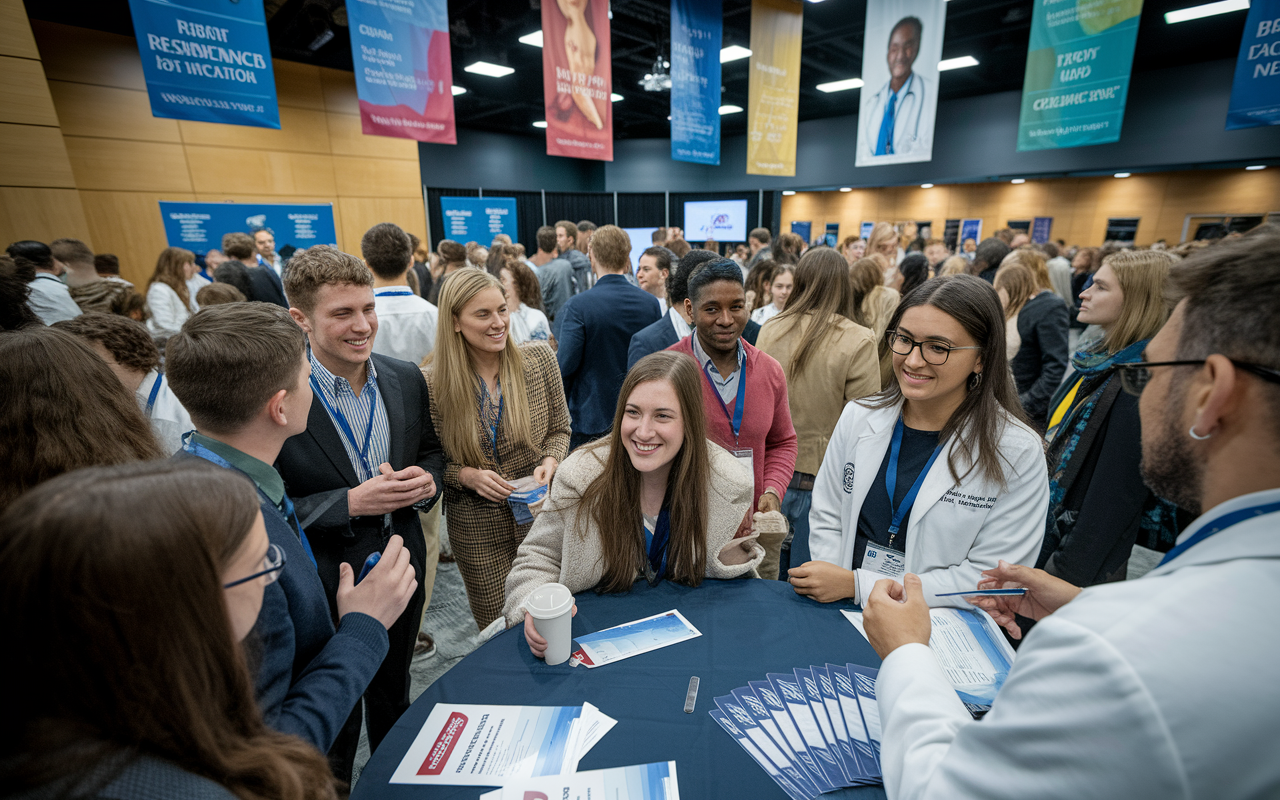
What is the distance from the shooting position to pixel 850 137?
12.8m

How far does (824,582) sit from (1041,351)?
3.25 m

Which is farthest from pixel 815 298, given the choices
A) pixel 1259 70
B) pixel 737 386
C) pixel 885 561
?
pixel 1259 70

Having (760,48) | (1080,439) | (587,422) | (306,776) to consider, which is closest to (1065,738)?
(306,776)

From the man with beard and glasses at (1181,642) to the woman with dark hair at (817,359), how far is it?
1.81 metres

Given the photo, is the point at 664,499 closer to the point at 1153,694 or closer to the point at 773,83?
the point at 1153,694

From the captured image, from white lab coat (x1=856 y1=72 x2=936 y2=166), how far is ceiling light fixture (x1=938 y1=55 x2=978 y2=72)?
4.15m

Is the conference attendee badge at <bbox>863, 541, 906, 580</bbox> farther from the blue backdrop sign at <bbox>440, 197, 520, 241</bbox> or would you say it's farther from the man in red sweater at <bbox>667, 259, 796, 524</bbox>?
the blue backdrop sign at <bbox>440, 197, 520, 241</bbox>

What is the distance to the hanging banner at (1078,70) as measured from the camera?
4.85 meters

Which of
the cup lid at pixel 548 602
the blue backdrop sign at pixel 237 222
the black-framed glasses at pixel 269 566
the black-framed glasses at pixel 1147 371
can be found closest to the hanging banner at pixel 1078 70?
the black-framed glasses at pixel 1147 371

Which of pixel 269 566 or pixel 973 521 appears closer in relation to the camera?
pixel 269 566

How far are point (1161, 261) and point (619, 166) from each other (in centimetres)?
1517

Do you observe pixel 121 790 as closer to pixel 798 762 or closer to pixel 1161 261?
pixel 798 762

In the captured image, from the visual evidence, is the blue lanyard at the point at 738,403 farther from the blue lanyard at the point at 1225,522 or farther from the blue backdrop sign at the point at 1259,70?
the blue backdrop sign at the point at 1259,70

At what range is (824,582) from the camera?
1.55 m
